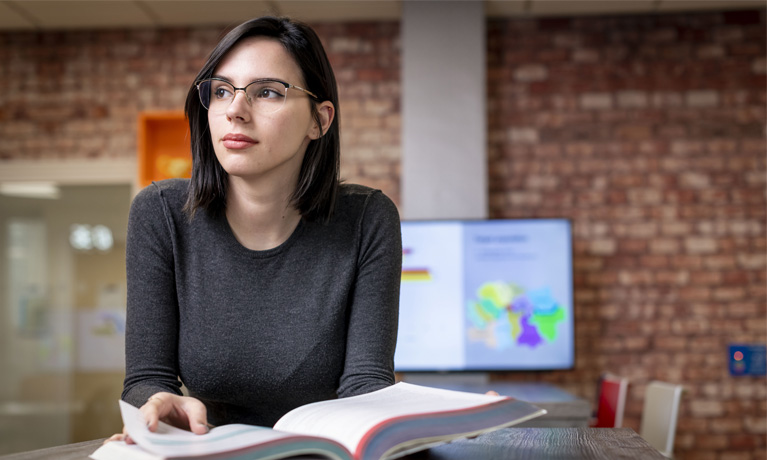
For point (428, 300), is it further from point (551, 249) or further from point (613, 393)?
point (613, 393)

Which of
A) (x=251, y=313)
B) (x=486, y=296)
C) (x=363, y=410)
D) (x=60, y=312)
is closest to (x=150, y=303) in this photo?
(x=251, y=313)

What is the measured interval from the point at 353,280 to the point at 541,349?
2519 millimetres

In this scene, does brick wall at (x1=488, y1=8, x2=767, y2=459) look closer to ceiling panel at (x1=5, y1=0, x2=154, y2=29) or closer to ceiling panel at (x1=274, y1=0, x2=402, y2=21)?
ceiling panel at (x1=274, y1=0, x2=402, y2=21)

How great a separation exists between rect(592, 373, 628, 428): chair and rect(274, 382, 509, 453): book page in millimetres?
2169

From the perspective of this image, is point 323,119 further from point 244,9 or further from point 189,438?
point 244,9

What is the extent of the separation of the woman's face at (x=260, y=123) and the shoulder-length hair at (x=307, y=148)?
2 cm

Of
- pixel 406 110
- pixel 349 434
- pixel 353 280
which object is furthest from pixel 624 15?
pixel 349 434

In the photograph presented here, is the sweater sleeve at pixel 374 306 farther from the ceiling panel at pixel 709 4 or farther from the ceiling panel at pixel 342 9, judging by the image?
the ceiling panel at pixel 709 4

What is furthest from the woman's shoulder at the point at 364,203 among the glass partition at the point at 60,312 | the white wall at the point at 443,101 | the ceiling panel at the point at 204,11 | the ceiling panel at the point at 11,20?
the ceiling panel at the point at 11,20

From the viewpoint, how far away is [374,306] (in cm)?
120

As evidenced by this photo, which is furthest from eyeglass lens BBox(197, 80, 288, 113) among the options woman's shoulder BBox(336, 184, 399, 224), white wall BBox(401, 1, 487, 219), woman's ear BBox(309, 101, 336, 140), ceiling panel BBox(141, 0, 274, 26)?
ceiling panel BBox(141, 0, 274, 26)

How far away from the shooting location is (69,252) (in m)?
4.35

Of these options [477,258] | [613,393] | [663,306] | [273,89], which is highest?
[273,89]

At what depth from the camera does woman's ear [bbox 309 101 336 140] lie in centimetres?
131
